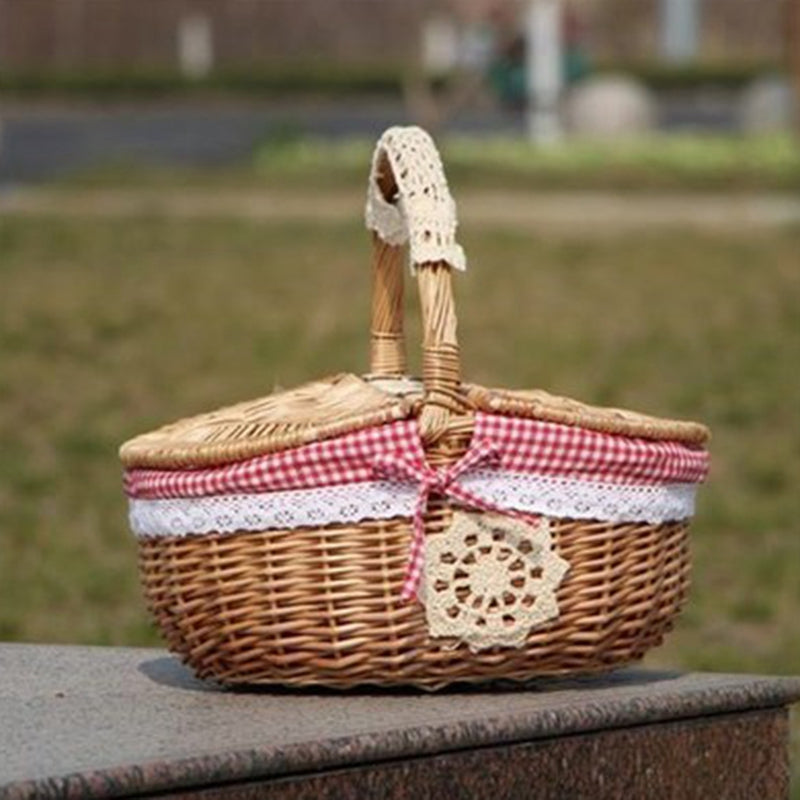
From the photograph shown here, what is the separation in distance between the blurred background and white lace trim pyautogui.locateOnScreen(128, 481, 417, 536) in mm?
2941

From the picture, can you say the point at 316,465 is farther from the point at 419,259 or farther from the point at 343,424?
the point at 419,259

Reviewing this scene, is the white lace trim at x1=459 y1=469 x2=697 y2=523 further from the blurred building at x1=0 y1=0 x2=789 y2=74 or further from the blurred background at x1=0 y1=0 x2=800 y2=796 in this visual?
the blurred building at x1=0 y1=0 x2=789 y2=74

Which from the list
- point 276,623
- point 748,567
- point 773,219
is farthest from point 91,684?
point 773,219

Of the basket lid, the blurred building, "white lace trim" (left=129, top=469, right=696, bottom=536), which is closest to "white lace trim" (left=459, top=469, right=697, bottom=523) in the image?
"white lace trim" (left=129, top=469, right=696, bottom=536)

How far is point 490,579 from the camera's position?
10.8ft

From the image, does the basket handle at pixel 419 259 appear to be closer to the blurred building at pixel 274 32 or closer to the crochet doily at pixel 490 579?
the crochet doily at pixel 490 579

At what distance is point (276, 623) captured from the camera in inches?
131

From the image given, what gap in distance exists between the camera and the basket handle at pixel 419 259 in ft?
10.9

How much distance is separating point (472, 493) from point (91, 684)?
591 millimetres

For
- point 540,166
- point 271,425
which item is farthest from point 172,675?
point 540,166

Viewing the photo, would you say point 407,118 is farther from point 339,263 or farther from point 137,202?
point 339,263

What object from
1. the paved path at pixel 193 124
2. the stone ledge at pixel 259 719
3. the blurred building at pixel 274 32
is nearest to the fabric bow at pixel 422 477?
the stone ledge at pixel 259 719

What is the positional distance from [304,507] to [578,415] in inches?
12.7

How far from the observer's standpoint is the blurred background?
738 centimetres
